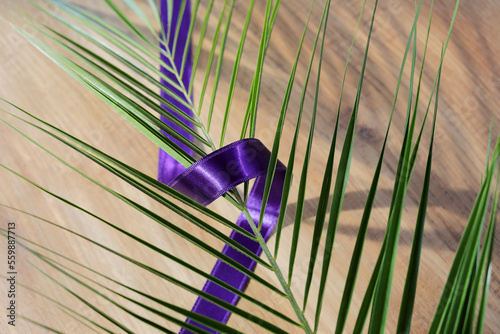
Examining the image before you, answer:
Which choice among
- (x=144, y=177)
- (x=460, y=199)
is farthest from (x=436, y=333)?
(x=460, y=199)

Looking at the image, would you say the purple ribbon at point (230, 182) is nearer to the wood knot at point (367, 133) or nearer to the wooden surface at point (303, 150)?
the wooden surface at point (303, 150)

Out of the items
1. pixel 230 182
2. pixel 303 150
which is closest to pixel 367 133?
pixel 303 150

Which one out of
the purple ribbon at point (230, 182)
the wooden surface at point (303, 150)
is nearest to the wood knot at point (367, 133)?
the wooden surface at point (303, 150)

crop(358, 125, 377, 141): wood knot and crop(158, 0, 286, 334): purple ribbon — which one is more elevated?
crop(358, 125, 377, 141): wood knot

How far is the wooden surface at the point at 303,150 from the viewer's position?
21.3 inches

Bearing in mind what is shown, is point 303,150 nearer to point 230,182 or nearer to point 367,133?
point 367,133

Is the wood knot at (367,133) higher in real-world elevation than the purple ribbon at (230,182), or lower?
higher

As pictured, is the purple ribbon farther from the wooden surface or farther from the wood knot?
the wood knot

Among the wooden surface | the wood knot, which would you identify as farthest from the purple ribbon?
the wood knot

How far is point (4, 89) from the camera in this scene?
2.20ft

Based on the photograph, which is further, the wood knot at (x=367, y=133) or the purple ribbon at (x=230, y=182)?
the wood knot at (x=367, y=133)

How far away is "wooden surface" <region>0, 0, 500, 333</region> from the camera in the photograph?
1.78ft

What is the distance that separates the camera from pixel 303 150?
59 cm

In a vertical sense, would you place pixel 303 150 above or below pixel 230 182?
above
